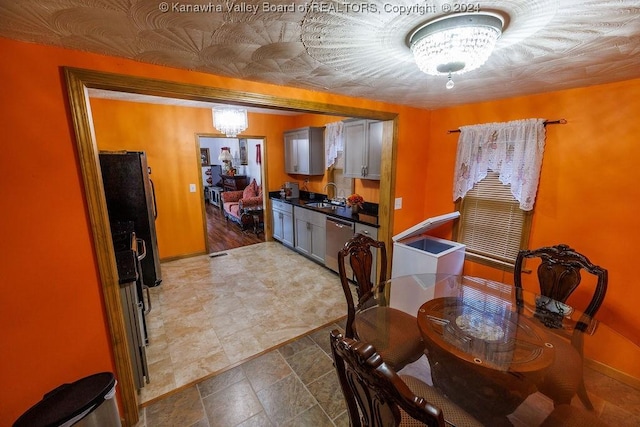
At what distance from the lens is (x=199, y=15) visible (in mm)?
1025

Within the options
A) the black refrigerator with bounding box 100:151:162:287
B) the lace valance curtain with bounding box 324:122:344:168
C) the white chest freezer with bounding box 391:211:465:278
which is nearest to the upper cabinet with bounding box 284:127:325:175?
the lace valance curtain with bounding box 324:122:344:168

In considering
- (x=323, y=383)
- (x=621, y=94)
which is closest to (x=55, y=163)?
(x=323, y=383)

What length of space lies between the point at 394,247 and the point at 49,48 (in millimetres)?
3031

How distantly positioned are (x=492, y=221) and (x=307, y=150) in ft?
10.2

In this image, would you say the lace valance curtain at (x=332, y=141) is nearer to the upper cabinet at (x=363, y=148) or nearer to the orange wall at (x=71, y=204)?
the upper cabinet at (x=363, y=148)

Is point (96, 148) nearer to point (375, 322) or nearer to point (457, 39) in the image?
point (457, 39)

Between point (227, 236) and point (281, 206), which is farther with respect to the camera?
point (227, 236)

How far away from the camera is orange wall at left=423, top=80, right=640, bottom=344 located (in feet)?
6.24

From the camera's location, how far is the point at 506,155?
248 centimetres

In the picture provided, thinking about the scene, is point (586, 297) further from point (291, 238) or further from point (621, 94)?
point (291, 238)

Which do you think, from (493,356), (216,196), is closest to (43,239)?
(493,356)

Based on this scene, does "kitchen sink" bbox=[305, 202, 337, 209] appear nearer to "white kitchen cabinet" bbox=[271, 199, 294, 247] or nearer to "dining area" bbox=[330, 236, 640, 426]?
"white kitchen cabinet" bbox=[271, 199, 294, 247]

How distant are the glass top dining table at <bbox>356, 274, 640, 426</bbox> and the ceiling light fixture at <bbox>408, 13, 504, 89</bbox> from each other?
1455mm

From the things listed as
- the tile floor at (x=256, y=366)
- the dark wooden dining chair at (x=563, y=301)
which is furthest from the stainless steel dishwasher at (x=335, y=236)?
the dark wooden dining chair at (x=563, y=301)
